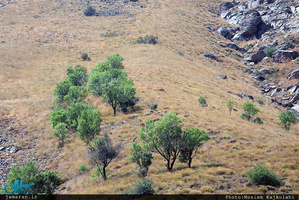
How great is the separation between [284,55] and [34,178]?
77761mm

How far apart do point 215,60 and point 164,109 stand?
4760cm

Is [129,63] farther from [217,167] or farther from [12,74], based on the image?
[217,167]

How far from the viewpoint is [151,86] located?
40.9 m

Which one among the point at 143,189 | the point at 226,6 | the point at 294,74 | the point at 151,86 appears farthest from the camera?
the point at 226,6

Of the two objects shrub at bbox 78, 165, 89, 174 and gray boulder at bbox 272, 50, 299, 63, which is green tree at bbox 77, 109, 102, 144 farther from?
gray boulder at bbox 272, 50, 299, 63

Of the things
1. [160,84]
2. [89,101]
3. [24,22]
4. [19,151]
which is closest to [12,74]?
[89,101]

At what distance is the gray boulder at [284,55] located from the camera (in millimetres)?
63469

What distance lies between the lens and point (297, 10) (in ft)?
274

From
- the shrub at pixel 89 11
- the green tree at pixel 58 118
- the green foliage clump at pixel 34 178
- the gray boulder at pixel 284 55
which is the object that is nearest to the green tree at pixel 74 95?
the green tree at pixel 58 118

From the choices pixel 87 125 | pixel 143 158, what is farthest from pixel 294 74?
pixel 87 125

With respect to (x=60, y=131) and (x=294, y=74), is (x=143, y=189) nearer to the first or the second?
(x=60, y=131)

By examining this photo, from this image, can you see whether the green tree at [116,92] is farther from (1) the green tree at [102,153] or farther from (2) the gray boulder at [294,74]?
(2) the gray boulder at [294,74]

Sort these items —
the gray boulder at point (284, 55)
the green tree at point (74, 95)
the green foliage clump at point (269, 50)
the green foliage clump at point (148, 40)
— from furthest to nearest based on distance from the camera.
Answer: the green foliage clump at point (148, 40)
the green foliage clump at point (269, 50)
the gray boulder at point (284, 55)
the green tree at point (74, 95)

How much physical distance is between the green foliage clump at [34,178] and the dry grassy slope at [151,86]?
9.64 feet
